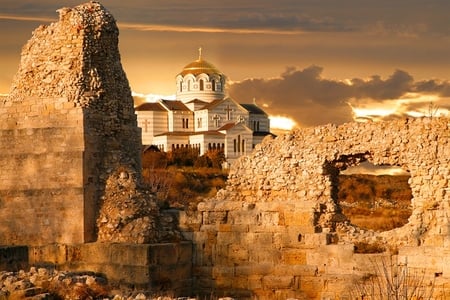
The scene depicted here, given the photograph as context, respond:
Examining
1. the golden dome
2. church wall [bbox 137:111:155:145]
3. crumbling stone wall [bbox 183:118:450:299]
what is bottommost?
crumbling stone wall [bbox 183:118:450:299]

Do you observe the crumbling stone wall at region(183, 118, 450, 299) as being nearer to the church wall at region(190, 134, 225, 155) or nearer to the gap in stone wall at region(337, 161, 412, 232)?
the gap in stone wall at region(337, 161, 412, 232)

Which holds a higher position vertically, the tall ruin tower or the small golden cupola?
the small golden cupola

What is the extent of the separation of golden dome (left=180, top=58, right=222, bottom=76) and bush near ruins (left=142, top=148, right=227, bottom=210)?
739 inches

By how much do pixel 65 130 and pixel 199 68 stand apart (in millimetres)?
74908

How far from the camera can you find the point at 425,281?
13.4 metres

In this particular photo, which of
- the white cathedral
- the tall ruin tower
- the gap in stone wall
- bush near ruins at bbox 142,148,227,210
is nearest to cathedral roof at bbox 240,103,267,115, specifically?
the white cathedral

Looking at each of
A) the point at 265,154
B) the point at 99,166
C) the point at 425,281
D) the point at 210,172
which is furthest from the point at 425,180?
the point at 210,172

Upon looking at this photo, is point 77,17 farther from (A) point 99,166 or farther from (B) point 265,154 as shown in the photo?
(B) point 265,154

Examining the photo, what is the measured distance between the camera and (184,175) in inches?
1966

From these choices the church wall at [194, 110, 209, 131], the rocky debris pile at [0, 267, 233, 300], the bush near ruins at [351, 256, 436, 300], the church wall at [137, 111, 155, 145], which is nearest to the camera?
the rocky debris pile at [0, 267, 233, 300]

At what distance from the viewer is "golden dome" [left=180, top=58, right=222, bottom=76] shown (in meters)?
89.1

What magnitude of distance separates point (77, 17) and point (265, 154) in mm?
4088

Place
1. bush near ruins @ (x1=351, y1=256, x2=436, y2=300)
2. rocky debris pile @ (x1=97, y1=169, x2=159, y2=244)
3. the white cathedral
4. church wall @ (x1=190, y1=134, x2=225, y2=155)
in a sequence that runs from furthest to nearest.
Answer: the white cathedral → church wall @ (x1=190, y1=134, x2=225, y2=155) → rocky debris pile @ (x1=97, y1=169, x2=159, y2=244) → bush near ruins @ (x1=351, y1=256, x2=436, y2=300)

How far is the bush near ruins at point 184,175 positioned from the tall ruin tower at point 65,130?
45.6 ft
